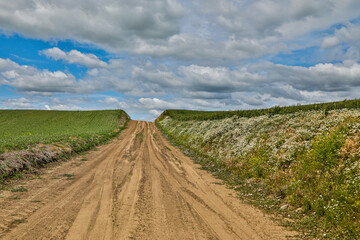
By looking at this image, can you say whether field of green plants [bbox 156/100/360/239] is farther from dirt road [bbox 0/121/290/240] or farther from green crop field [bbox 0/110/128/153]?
green crop field [bbox 0/110/128/153]

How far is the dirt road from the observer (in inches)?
224

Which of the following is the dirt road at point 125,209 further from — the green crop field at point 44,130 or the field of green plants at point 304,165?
the green crop field at point 44,130

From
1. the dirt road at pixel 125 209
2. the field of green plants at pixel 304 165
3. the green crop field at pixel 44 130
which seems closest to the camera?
the dirt road at pixel 125 209

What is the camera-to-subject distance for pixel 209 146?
19.1 metres

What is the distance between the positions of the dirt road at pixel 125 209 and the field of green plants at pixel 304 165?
4.51ft

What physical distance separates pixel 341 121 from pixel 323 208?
534 cm

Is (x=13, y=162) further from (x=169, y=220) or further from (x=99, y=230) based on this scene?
(x=169, y=220)

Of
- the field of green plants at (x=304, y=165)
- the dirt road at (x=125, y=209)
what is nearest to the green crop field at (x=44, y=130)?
the dirt road at (x=125, y=209)

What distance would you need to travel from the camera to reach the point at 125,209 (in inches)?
A: 277

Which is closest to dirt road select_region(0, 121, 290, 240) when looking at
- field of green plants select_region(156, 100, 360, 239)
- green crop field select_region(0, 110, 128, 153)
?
field of green plants select_region(156, 100, 360, 239)

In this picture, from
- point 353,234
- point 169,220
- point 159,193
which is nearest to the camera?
point 353,234

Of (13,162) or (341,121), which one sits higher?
(341,121)

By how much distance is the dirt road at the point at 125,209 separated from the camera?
5.69 metres

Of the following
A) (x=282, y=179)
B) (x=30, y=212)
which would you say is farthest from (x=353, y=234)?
(x=30, y=212)
